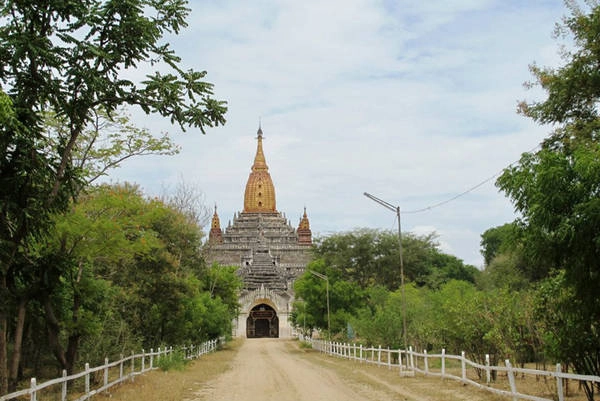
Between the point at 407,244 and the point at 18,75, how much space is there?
43.0m

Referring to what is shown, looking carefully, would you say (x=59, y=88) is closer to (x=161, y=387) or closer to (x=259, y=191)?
(x=161, y=387)

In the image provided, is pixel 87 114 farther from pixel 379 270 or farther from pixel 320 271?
pixel 379 270

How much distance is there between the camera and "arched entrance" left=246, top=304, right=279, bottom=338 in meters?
73.9

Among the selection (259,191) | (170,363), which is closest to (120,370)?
(170,363)

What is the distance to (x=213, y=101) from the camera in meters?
10.4

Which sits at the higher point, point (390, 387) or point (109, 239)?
point (109, 239)

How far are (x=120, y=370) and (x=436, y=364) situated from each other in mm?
16312

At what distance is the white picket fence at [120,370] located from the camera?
31.7 ft

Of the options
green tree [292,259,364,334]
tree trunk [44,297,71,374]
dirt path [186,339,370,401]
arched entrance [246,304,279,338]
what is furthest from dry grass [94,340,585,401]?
arched entrance [246,304,279,338]

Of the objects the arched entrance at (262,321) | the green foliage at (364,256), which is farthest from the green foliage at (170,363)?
the arched entrance at (262,321)

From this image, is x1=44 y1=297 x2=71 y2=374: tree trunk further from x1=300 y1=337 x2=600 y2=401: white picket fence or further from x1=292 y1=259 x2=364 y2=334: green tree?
x1=292 y1=259 x2=364 y2=334: green tree

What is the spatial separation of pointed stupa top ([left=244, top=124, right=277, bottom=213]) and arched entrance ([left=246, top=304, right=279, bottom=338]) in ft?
84.2

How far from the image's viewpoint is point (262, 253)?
87938mm

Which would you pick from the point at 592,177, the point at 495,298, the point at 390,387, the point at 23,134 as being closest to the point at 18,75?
the point at 23,134
